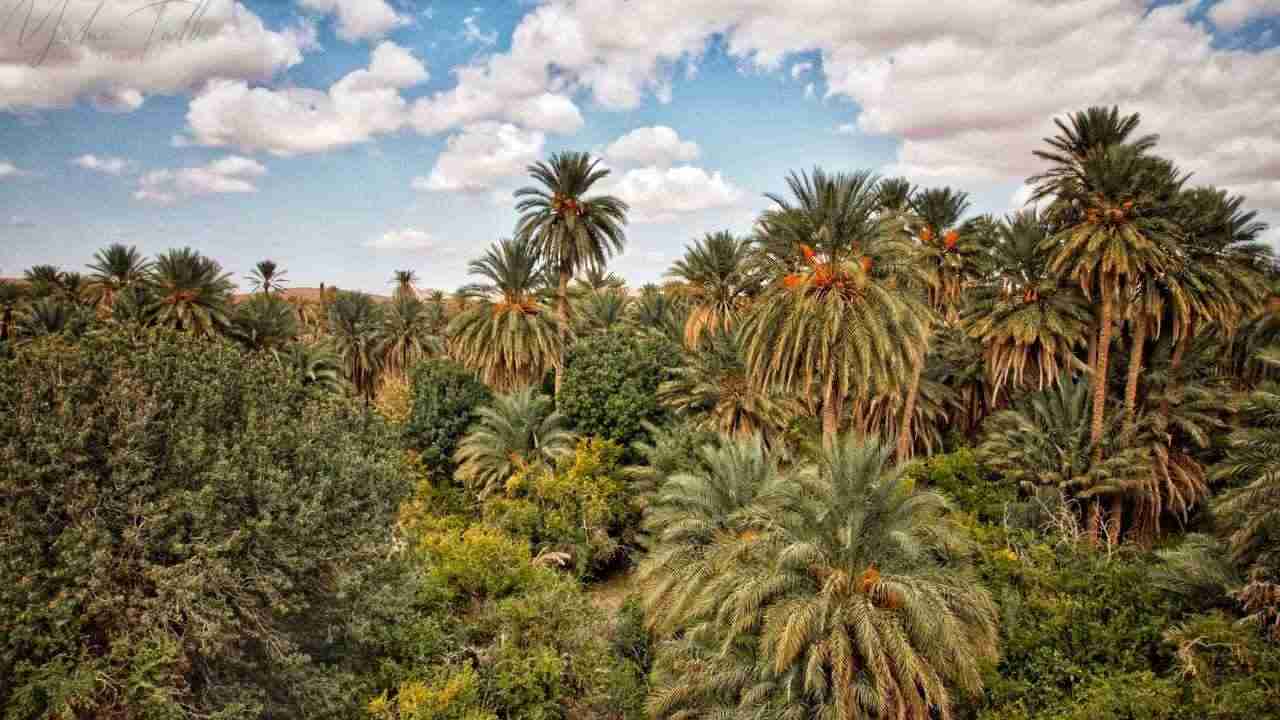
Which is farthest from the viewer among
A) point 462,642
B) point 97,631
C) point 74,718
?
point 462,642

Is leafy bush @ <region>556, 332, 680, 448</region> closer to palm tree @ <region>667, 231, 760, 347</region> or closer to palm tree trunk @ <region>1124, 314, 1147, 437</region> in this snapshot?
palm tree @ <region>667, 231, 760, 347</region>

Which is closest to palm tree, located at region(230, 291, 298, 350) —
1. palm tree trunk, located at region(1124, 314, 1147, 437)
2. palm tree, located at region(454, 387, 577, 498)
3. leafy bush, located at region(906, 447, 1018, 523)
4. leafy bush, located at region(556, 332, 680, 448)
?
palm tree, located at region(454, 387, 577, 498)

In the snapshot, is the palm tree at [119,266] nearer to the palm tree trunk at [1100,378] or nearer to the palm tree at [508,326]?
the palm tree at [508,326]

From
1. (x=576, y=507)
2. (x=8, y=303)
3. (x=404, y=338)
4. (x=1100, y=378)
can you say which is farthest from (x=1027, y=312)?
(x=8, y=303)

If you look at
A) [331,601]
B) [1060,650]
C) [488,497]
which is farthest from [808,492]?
[488,497]

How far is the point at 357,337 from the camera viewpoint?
45.2 metres

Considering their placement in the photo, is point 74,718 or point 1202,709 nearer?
point 74,718

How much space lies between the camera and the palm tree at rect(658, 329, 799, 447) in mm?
29281

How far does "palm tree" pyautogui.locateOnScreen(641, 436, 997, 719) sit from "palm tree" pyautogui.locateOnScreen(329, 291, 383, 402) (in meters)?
33.5

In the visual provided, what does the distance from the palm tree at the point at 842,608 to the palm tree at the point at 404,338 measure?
104 ft

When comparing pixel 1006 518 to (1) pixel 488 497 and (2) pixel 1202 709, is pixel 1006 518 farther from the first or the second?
(1) pixel 488 497

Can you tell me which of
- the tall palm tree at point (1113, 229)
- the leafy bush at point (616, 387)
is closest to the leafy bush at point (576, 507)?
the leafy bush at point (616, 387)

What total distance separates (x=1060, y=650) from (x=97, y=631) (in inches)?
892

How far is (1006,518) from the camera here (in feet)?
84.3
